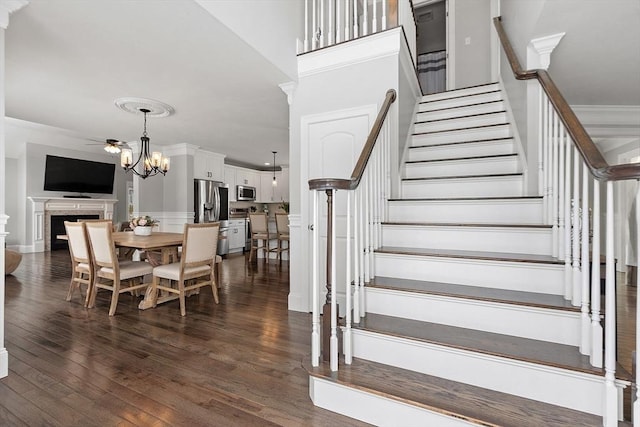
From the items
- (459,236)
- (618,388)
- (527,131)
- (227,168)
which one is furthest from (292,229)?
(227,168)

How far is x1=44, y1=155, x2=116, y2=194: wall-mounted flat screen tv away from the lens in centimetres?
757

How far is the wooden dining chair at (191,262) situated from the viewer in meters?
3.18

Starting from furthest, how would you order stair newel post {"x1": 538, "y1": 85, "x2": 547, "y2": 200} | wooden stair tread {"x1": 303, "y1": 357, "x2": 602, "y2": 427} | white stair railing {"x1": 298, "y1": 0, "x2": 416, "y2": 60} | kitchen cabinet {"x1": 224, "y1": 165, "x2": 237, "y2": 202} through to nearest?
kitchen cabinet {"x1": 224, "y1": 165, "x2": 237, "y2": 202} → white stair railing {"x1": 298, "y1": 0, "x2": 416, "y2": 60} → stair newel post {"x1": 538, "y1": 85, "x2": 547, "y2": 200} → wooden stair tread {"x1": 303, "y1": 357, "x2": 602, "y2": 427}

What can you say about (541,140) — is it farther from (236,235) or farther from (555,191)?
(236,235)

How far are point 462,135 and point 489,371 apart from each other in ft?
8.57

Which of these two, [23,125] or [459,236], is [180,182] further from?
[459,236]

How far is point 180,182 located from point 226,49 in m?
4.55

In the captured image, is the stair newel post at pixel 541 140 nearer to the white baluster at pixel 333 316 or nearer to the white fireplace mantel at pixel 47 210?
the white baluster at pixel 333 316

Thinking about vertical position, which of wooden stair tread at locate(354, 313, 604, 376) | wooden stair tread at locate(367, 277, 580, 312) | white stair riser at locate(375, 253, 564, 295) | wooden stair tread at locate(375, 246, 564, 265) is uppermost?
wooden stair tread at locate(375, 246, 564, 265)

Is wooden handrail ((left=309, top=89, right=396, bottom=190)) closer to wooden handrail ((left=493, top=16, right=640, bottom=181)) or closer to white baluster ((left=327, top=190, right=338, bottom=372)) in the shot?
white baluster ((left=327, top=190, right=338, bottom=372))

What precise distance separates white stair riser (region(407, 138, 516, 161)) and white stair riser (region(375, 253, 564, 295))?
63.6 inches

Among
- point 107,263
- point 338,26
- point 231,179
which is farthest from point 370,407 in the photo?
point 231,179

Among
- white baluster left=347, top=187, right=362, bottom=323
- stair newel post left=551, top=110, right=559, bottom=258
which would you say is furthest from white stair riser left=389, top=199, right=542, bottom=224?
white baluster left=347, top=187, right=362, bottom=323

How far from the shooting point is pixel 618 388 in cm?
123
